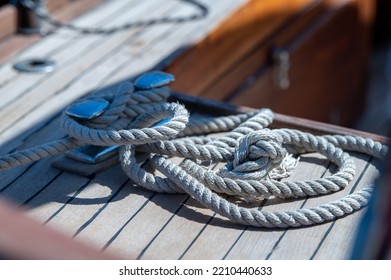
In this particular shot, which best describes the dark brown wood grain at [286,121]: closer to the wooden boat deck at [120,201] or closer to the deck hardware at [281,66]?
the wooden boat deck at [120,201]

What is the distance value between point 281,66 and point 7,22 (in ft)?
4.27

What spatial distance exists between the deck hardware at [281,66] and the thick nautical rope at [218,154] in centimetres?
143

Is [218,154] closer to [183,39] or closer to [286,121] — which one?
[286,121]

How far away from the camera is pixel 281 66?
3840mm

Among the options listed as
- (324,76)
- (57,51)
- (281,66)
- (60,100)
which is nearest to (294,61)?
(281,66)

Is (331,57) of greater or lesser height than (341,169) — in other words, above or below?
below

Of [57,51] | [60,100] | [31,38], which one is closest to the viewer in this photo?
[60,100]

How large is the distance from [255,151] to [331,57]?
2466 millimetres

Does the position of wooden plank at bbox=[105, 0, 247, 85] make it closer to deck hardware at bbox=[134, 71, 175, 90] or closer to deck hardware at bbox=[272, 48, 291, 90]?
deck hardware at bbox=[272, 48, 291, 90]

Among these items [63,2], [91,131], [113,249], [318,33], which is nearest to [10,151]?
[91,131]

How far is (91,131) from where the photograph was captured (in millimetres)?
2154

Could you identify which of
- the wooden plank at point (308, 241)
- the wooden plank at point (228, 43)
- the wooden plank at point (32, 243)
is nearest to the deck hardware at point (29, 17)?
the wooden plank at point (228, 43)

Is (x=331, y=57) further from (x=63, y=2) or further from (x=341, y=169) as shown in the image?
(x=341, y=169)

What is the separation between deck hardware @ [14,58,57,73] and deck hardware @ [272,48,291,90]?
117 centimetres
